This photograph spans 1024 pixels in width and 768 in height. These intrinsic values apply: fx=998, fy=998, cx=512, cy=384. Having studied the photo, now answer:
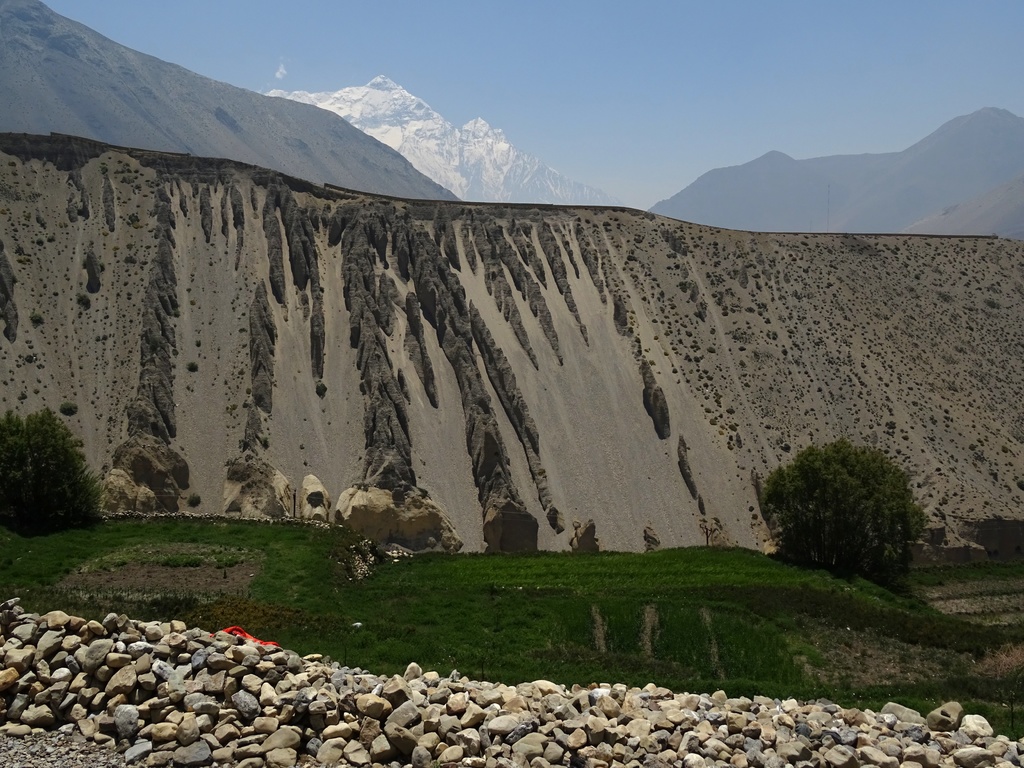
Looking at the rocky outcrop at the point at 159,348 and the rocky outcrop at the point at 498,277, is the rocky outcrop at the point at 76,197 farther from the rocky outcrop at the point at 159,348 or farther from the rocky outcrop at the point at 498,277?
the rocky outcrop at the point at 498,277

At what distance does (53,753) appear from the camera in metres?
14.0

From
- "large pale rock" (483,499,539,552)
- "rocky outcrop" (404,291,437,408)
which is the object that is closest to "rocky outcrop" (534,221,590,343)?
"rocky outcrop" (404,291,437,408)

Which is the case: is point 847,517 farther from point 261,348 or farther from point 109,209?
point 109,209

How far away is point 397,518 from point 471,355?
1712cm

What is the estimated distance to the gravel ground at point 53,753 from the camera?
1372 centimetres

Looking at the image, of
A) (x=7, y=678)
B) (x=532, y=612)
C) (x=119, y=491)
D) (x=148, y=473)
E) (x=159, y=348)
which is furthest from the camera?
(x=159, y=348)

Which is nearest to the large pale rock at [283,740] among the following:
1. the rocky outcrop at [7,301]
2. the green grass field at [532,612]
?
the green grass field at [532,612]

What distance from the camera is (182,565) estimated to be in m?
30.2

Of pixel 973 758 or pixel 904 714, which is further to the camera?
pixel 904 714

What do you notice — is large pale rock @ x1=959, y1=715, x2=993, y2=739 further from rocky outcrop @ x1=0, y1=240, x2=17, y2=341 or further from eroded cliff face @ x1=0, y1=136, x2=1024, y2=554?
rocky outcrop @ x1=0, y1=240, x2=17, y2=341

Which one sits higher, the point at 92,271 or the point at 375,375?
the point at 92,271

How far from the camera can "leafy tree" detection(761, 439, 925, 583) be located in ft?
133

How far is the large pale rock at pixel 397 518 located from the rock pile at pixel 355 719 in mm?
38138

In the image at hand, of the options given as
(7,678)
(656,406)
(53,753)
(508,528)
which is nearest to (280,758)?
(53,753)
